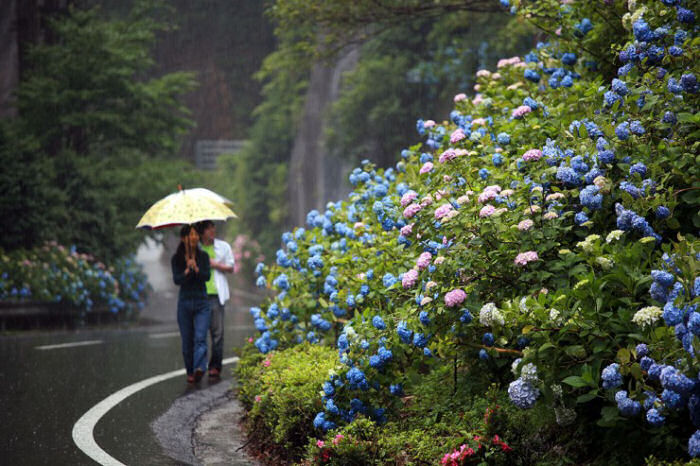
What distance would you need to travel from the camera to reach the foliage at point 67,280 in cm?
1420

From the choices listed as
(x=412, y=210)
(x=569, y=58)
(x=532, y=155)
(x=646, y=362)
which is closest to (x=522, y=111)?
(x=532, y=155)

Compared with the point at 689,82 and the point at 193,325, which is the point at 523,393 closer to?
the point at 689,82

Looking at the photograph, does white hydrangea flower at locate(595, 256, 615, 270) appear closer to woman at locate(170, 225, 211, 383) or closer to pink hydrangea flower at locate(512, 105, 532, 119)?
pink hydrangea flower at locate(512, 105, 532, 119)

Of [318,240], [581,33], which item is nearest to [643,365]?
[581,33]

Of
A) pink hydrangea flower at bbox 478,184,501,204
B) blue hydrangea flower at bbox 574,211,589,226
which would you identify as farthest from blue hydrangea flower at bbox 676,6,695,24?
pink hydrangea flower at bbox 478,184,501,204

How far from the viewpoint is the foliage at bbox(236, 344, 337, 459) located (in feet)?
17.8

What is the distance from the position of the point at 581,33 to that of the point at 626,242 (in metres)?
2.78

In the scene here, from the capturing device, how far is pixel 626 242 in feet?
15.0

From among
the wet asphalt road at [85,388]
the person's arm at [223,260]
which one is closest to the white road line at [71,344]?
the wet asphalt road at [85,388]

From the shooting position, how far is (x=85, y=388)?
8.35m

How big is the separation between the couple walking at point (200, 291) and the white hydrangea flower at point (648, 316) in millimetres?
5346

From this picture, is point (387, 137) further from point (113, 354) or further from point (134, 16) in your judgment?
point (113, 354)

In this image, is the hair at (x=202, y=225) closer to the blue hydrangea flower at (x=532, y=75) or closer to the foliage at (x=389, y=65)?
the blue hydrangea flower at (x=532, y=75)

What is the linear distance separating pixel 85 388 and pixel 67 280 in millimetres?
6957
